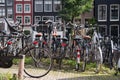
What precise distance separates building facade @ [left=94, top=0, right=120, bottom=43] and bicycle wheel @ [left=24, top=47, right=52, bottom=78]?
126 ft

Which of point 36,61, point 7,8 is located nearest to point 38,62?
point 36,61

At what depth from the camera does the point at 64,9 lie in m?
42.1

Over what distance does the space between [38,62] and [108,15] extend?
38725 mm

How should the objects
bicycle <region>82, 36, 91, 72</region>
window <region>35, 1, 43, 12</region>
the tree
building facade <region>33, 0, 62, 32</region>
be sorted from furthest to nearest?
window <region>35, 1, 43, 12</region>, building facade <region>33, 0, 62, 32</region>, the tree, bicycle <region>82, 36, 91, 72</region>

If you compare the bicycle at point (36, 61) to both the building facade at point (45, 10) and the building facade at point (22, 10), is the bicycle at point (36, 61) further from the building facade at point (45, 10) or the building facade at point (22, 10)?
the building facade at point (22, 10)

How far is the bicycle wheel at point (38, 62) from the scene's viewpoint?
7.32 m

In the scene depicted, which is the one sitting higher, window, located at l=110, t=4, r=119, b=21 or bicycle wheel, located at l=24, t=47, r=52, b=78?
window, located at l=110, t=4, r=119, b=21

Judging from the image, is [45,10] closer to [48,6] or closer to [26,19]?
[48,6]

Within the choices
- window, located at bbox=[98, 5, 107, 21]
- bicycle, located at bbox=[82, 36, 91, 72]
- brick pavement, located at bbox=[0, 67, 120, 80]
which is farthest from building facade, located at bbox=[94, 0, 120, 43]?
brick pavement, located at bbox=[0, 67, 120, 80]

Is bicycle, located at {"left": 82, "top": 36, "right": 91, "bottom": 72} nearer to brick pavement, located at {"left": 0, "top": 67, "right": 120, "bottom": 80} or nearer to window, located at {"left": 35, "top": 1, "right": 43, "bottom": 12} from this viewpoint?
brick pavement, located at {"left": 0, "top": 67, "right": 120, "bottom": 80}

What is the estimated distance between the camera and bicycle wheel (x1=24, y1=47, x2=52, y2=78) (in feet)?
24.0

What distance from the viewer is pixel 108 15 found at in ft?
150

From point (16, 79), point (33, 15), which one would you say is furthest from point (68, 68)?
point (33, 15)

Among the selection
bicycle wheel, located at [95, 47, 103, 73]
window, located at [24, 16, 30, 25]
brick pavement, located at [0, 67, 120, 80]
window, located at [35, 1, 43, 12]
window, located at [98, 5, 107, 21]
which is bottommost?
brick pavement, located at [0, 67, 120, 80]
